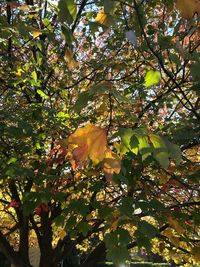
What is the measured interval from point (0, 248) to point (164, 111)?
15.2 feet

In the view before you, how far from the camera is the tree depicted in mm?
1821

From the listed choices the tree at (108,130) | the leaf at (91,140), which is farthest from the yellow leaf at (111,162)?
the leaf at (91,140)

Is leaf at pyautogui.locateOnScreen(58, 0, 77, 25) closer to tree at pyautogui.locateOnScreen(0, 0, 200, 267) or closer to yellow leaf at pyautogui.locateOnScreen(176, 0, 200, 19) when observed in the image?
tree at pyautogui.locateOnScreen(0, 0, 200, 267)

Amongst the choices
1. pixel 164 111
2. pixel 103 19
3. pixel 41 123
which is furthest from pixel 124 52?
pixel 103 19

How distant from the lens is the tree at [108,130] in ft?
5.98

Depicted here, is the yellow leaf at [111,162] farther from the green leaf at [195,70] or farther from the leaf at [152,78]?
the green leaf at [195,70]

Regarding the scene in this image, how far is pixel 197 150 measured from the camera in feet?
23.2

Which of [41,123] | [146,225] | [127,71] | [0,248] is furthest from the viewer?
[0,248]

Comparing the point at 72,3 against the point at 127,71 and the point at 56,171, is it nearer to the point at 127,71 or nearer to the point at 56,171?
the point at 56,171

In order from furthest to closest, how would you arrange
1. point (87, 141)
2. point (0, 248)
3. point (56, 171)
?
point (0, 248), point (56, 171), point (87, 141)

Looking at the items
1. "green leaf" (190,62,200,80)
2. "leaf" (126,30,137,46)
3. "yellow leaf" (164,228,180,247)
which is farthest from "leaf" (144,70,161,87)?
"yellow leaf" (164,228,180,247)

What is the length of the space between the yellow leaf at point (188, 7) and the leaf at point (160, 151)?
1.70ft

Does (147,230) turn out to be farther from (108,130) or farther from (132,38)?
(132,38)

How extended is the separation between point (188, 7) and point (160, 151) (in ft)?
1.94
